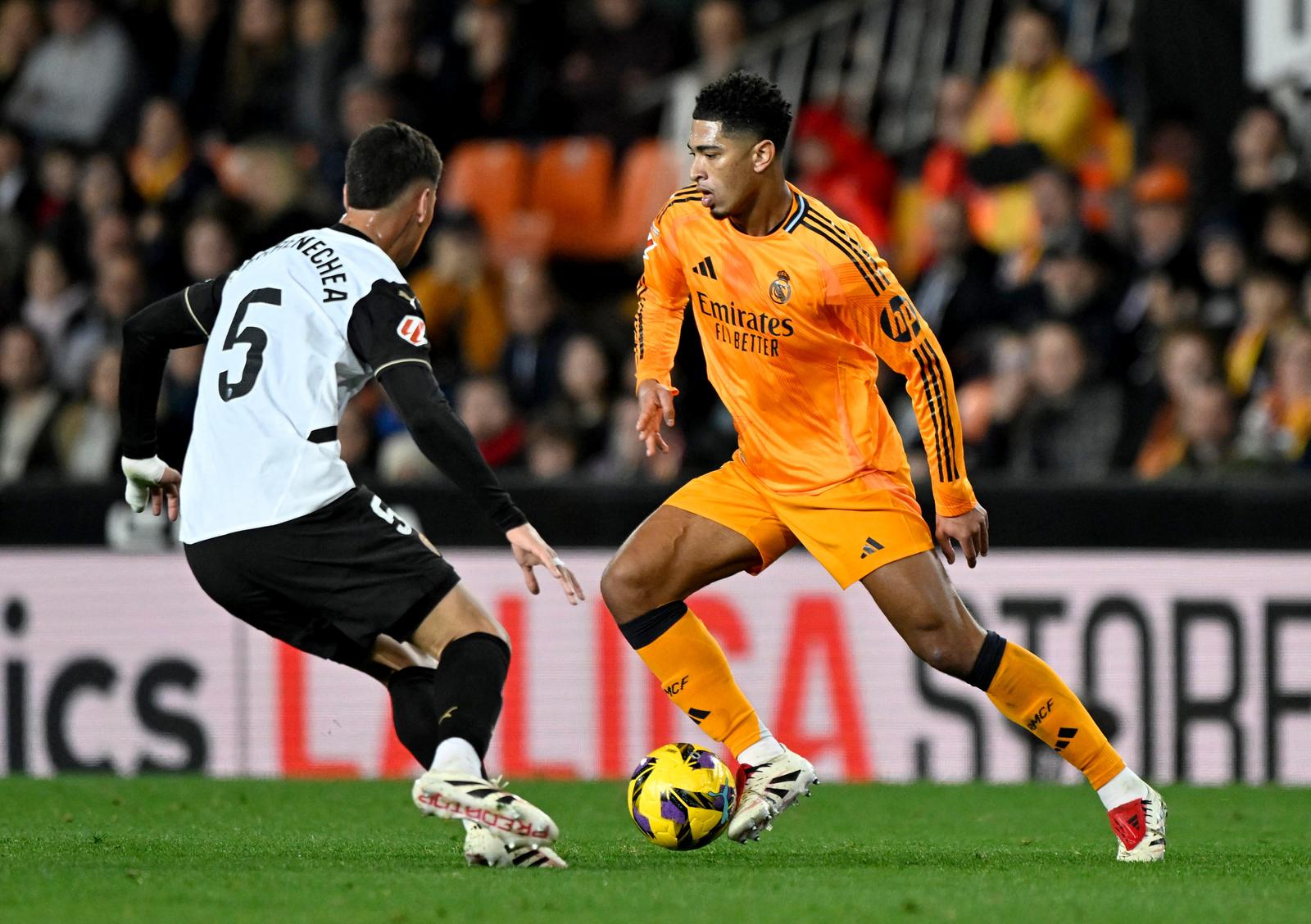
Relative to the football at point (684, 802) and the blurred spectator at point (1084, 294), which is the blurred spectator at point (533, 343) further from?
the football at point (684, 802)

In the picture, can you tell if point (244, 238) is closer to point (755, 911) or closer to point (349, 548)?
point (349, 548)

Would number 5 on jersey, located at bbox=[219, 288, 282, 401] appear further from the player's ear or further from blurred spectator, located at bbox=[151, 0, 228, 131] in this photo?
blurred spectator, located at bbox=[151, 0, 228, 131]

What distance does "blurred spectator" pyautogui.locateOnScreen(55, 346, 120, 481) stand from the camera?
11562 millimetres

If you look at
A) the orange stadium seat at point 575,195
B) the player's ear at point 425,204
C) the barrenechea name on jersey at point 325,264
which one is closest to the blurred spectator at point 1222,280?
the orange stadium seat at point 575,195

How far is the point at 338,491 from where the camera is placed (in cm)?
568

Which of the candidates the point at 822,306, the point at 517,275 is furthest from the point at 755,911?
the point at 517,275

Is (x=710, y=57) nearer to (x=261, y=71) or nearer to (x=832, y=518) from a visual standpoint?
(x=261, y=71)

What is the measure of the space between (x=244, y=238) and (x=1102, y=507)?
566cm

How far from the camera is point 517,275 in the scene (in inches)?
477

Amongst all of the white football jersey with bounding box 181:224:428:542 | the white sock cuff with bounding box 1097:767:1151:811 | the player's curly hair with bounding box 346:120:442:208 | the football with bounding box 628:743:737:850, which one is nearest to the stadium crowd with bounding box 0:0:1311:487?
the white sock cuff with bounding box 1097:767:1151:811

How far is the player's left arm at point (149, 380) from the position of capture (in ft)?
19.9

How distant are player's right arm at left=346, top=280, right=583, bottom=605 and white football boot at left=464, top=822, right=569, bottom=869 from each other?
0.78 meters

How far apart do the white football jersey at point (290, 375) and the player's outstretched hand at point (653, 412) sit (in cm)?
103

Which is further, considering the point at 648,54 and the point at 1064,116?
the point at 648,54
